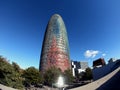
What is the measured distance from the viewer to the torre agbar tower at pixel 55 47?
9158 cm

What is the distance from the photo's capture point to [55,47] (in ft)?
316

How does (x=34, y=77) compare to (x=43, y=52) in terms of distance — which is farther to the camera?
(x=43, y=52)

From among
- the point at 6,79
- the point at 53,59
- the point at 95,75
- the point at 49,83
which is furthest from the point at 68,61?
the point at 6,79

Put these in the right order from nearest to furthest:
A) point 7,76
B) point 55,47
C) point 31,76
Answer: point 7,76 → point 31,76 → point 55,47

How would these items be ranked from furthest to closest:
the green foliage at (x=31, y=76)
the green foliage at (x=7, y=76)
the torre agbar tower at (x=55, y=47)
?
the torre agbar tower at (x=55, y=47), the green foliage at (x=31, y=76), the green foliage at (x=7, y=76)

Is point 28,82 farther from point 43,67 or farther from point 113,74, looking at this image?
point 113,74

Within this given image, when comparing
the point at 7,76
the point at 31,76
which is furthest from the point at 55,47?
the point at 7,76

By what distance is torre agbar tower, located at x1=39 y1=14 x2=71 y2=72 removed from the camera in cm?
9158

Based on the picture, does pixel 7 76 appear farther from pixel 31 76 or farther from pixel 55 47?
pixel 55 47

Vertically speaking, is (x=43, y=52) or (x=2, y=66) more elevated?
(x=43, y=52)

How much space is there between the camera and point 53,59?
91812 millimetres

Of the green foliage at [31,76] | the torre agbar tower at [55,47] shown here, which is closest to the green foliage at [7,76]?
the green foliage at [31,76]

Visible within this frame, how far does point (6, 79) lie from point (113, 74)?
68.1 feet

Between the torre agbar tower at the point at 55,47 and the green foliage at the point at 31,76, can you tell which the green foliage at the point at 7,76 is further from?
the torre agbar tower at the point at 55,47
